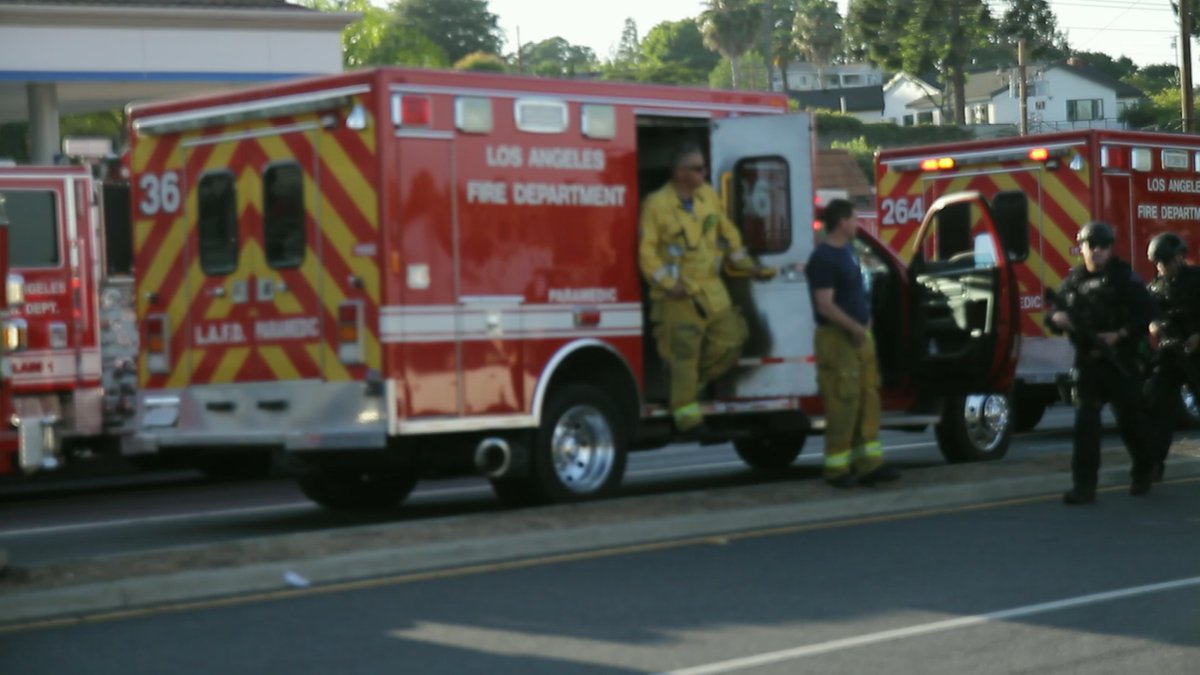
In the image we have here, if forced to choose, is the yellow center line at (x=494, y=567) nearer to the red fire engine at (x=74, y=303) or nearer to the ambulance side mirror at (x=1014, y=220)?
the ambulance side mirror at (x=1014, y=220)

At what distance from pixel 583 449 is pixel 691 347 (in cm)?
A: 98

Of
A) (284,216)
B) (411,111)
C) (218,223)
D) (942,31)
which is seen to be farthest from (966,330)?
(942,31)

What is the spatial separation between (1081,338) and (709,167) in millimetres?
2799

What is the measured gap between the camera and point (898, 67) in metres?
82.1

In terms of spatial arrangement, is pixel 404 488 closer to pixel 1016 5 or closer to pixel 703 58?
pixel 1016 5

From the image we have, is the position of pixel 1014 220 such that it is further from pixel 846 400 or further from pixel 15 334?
pixel 15 334

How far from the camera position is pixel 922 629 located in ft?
28.5

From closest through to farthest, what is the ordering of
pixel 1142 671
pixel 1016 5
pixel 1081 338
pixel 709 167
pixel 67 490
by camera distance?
pixel 1142 671, pixel 1081 338, pixel 709 167, pixel 67 490, pixel 1016 5

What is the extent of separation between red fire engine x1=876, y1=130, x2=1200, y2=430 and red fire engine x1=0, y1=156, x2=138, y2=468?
24.3ft

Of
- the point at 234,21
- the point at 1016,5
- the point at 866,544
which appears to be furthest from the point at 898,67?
the point at 866,544

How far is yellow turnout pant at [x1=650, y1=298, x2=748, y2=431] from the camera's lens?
13406mm

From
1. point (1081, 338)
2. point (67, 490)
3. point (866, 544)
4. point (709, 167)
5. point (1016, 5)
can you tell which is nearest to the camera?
point (866, 544)

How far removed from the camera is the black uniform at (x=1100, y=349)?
1286 cm

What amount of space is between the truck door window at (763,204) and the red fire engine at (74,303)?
5506mm
